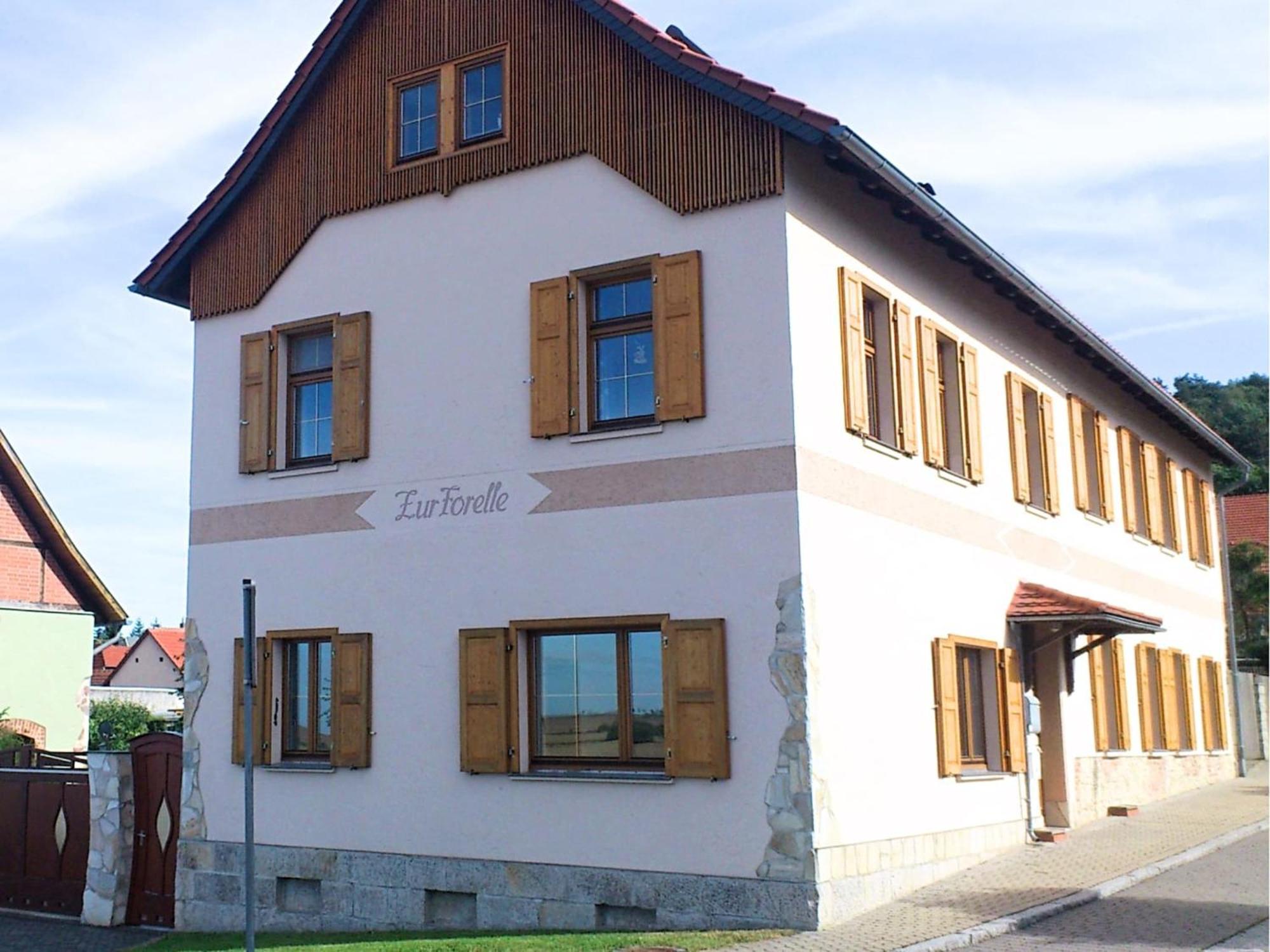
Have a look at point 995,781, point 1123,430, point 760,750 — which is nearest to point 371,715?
point 760,750

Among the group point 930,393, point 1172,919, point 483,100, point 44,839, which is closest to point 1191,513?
point 930,393

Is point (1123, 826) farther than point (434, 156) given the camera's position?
Yes

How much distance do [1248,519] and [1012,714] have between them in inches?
1272

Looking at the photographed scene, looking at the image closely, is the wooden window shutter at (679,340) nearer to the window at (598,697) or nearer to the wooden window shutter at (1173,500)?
the window at (598,697)

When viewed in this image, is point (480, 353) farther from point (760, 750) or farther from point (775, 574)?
point (760, 750)

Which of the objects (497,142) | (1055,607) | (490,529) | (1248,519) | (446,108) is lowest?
(1055,607)

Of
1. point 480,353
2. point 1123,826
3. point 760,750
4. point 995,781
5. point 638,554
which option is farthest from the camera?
point 1123,826

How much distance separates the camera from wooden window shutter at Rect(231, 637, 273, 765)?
52.4ft

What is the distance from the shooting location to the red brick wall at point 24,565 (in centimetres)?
2831

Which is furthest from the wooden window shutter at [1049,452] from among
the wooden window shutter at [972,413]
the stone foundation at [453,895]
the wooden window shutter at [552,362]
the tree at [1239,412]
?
the tree at [1239,412]

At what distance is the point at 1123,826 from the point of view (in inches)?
757

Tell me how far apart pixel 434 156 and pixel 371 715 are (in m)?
5.86

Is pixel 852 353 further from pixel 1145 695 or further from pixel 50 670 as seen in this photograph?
pixel 50 670

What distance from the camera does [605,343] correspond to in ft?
47.2
